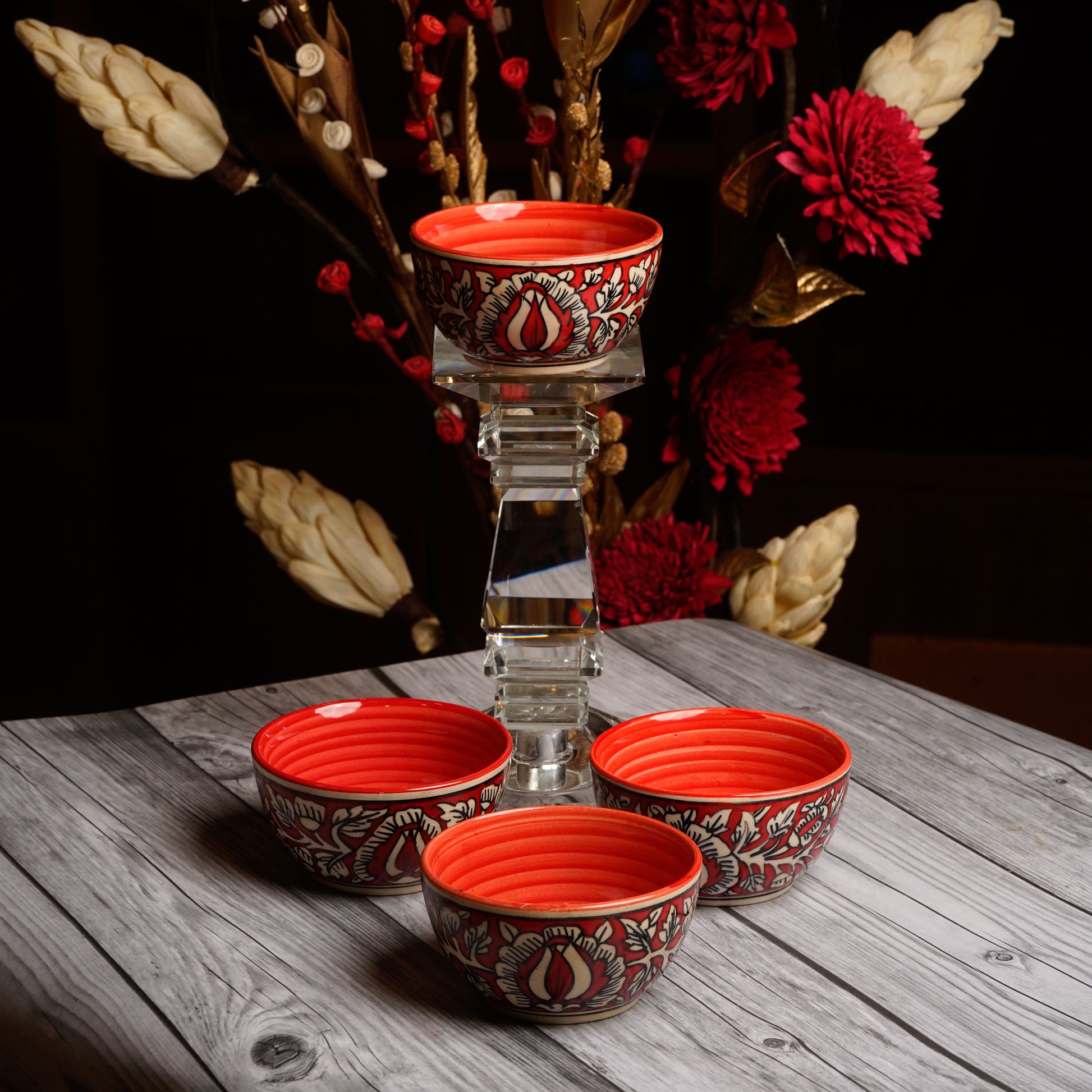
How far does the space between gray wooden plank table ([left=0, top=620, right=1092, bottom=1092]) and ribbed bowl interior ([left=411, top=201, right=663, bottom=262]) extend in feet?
1.11

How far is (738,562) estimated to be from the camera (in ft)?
4.01

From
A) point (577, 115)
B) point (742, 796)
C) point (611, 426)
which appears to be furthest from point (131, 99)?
point (742, 796)

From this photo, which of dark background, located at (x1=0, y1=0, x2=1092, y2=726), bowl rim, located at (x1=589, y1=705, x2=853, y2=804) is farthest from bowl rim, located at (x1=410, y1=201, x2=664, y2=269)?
dark background, located at (x1=0, y1=0, x2=1092, y2=726)

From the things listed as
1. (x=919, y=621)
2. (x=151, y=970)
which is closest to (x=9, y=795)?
(x=151, y=970)

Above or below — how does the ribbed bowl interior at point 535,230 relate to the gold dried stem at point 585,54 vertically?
below

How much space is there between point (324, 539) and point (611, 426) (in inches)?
11.2

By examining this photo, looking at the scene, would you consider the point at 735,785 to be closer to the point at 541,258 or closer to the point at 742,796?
the point at 742,796

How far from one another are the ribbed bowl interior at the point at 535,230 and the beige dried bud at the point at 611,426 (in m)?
0.37

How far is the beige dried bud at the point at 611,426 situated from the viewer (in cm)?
117

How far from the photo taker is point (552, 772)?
0.84 m

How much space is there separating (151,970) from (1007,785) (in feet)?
1.63

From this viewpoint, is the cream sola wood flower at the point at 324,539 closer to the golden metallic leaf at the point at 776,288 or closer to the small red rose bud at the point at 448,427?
the small red rose bud at the point at 448,427

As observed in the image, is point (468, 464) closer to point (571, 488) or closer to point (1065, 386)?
point (571, 488)

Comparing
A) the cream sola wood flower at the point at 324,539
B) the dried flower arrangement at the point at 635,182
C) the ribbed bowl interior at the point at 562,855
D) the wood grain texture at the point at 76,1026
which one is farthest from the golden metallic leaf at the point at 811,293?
the wood grain texture at the point at 76,1026
